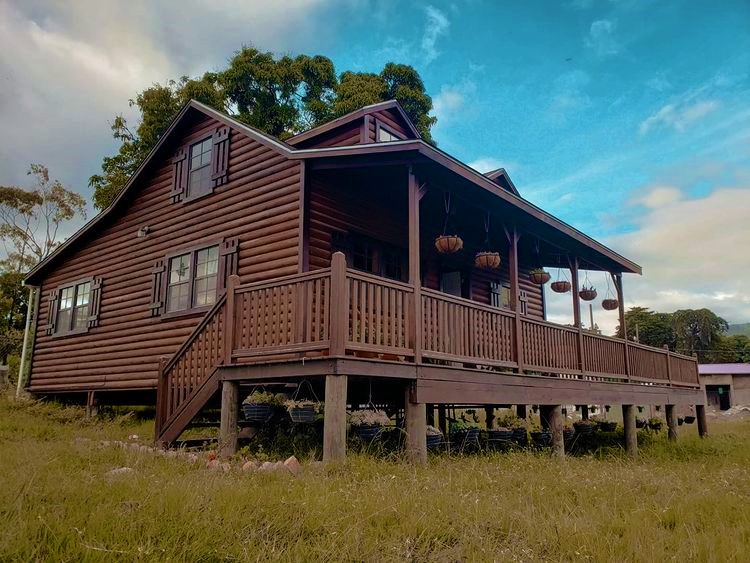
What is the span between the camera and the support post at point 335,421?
6910mm

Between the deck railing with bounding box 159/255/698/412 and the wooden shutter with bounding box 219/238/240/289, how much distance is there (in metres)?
2.50

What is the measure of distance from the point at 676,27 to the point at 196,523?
13.2 metres

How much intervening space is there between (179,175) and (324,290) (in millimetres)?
8082

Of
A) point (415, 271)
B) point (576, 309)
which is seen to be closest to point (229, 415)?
point (415, 271)

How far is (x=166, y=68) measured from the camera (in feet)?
90.9

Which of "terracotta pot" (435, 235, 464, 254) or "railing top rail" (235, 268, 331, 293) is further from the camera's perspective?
"terracotta pot" (435, 235, 464, 254)

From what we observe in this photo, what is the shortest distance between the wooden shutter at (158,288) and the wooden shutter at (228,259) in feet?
7.34

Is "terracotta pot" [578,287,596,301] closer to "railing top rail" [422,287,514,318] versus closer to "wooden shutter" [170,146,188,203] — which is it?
"railing top rail" [422,287,514,318]

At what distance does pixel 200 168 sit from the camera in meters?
13.7

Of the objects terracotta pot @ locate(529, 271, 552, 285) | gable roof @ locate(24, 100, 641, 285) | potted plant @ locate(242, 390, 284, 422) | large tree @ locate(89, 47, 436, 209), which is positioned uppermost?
large tree @ locate(89, 47, 436, 209)

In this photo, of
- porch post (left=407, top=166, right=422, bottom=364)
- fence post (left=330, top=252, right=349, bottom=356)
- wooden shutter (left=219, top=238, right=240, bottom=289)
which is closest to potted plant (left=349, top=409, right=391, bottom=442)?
porch post (left=407, top=166, right=422, bottom=364)

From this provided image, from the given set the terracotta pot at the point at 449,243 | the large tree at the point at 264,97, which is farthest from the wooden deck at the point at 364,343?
the large tree at the point at 264,97

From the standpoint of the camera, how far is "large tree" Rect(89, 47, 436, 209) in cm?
2695

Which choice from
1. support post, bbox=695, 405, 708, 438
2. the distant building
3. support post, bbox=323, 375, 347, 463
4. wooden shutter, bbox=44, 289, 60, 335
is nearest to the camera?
support post, bbox=323, 375, 347, 463
